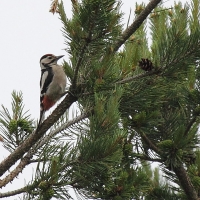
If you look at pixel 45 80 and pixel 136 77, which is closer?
pixel 136 77

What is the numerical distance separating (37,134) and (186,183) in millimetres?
1248

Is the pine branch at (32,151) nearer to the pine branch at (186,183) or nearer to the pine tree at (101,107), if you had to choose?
the pine tree at (101,107)

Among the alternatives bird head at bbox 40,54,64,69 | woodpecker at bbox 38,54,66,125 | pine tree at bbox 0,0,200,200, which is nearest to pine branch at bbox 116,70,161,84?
pine tree at bbox 0,0,200,200

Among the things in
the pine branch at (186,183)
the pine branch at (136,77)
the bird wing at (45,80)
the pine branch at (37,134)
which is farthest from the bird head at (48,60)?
the pine branch at (136,77)

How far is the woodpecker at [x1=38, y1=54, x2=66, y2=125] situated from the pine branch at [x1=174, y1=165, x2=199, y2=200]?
1.06 m

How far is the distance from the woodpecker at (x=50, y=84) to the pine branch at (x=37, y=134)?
99cm

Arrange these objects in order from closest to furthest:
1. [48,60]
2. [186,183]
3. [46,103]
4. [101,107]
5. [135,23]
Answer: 1. [101,107]
2. [135,23]
3. [186,183]
4. [46,103]
5. [48,60]

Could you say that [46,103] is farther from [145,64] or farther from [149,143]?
[145,64]

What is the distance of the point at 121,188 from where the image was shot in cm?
283

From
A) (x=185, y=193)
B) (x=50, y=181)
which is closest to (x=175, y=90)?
(x=185, y=193)

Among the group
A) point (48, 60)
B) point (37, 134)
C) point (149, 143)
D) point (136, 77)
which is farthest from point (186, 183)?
point (48, 60)

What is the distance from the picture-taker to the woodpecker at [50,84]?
12.7 ft

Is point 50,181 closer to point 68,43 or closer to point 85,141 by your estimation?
point 85,141

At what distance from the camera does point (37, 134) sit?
2695 millimetres
